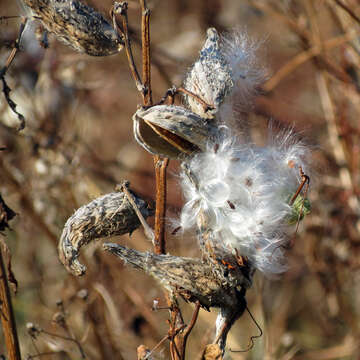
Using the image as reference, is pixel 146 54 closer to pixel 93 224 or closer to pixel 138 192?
pixel 93 224

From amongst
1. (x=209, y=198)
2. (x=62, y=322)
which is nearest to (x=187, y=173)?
(x=209, y=198)

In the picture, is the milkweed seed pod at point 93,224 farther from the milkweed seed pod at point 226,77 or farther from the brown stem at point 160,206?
the milkweed seed pod at point 226,77

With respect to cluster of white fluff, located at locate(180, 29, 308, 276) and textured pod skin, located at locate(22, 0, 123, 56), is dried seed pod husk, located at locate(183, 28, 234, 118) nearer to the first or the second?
cluster of white fluff, located at locate(180, 29, 308, 276)

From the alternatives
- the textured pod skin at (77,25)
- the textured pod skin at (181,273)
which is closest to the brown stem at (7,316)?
the textured pod skin at (181,273)

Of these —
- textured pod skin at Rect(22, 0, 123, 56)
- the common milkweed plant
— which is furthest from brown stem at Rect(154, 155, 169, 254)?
textured pod skin at Rect(22, 0, 123, 56)

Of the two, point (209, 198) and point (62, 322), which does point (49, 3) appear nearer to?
point (209, 198)

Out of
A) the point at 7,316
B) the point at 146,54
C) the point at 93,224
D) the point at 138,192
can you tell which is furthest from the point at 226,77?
the point at 138,192

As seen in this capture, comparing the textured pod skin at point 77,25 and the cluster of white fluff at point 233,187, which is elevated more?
the textured pod skin at point 77,25
